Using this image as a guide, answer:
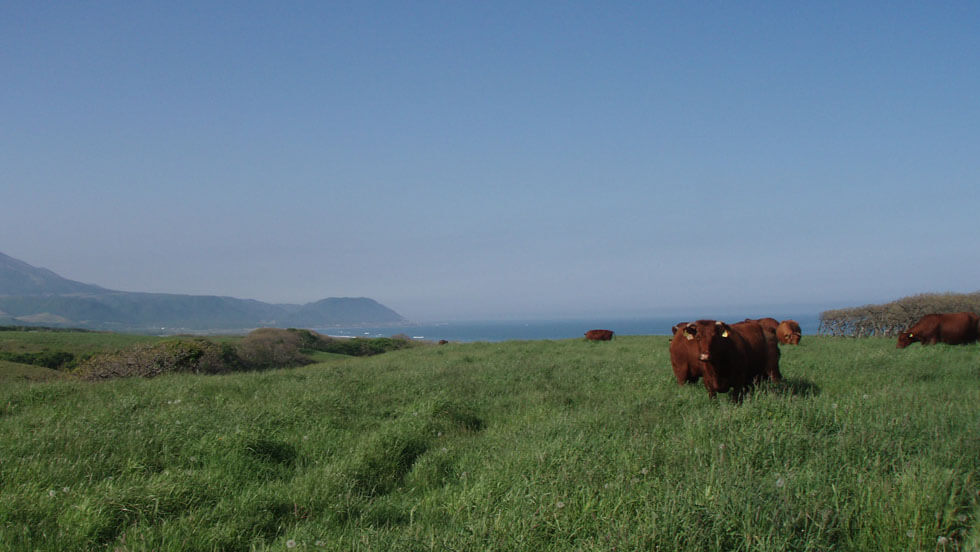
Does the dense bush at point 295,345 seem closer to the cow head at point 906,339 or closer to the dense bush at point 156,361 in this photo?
the dense bush at point 156,361

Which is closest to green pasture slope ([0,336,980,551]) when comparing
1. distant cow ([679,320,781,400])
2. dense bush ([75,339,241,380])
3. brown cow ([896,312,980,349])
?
distant cow ([679,320,781,400])

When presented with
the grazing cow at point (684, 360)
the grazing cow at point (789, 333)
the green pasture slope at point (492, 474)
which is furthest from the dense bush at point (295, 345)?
the grazing cow at point (789, 333)

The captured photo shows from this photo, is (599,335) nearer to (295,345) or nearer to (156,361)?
(295,345)

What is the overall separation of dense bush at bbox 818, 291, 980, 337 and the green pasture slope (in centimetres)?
2593

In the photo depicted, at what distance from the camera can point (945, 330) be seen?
71.3ft

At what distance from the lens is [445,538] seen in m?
3.77

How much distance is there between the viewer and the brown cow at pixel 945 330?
21.4m

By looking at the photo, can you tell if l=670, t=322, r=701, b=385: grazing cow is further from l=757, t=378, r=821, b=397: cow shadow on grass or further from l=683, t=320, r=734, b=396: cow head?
l=757, t=378, r=821, b=397: cow shadow on grass

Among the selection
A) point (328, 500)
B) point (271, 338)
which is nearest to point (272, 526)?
point (328, 500)

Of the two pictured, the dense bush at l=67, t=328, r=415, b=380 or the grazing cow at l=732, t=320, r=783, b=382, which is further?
the dense bush at l=67, t=328, r=415, b=380

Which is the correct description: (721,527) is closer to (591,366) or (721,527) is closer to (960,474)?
(960,474)

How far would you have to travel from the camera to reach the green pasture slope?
12.1 feet

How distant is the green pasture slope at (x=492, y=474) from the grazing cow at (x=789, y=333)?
58.7ft

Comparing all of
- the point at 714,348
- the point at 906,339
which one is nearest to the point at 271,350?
the point at 714,348
